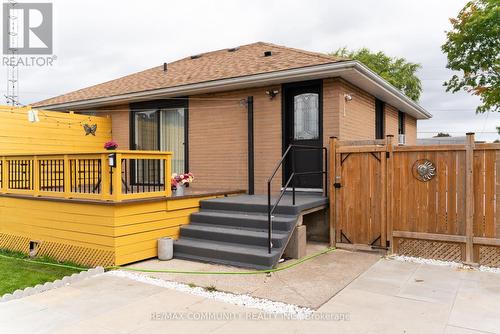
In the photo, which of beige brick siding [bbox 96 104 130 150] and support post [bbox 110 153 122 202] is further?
beige brick siding [bbox 96 104 130 150]

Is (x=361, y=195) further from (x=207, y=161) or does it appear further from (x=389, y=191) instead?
(x=207, y=161)

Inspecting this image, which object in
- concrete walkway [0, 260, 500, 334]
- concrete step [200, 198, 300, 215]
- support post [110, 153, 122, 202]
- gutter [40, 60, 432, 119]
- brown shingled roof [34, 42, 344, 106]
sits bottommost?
concrete walkway [0, 260, 500, 334]

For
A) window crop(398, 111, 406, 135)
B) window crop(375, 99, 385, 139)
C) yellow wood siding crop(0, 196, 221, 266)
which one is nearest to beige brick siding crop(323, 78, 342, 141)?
yellow wood siding crop(0, 196, 221, 266)

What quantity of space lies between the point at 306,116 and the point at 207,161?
248 cm

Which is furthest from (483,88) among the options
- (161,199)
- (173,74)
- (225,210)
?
(161,199)

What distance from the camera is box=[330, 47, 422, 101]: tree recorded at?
28234 mm

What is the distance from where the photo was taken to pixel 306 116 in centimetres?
733

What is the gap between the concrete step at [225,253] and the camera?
195 inches

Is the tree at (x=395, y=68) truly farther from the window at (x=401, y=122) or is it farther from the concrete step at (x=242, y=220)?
the concrete step at (x=242, y=220)

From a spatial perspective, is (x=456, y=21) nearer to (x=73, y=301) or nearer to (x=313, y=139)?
(x=313, y=139)

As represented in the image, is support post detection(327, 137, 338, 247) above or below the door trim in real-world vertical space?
below

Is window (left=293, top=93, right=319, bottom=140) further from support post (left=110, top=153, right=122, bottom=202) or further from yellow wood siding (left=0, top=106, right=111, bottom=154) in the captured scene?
yellow wood siding (left=0, top=106, right=111, bottom=154)

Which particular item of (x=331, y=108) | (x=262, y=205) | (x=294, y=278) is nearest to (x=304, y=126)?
(x=331, y=108)

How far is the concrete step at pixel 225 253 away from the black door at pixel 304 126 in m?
2.47
